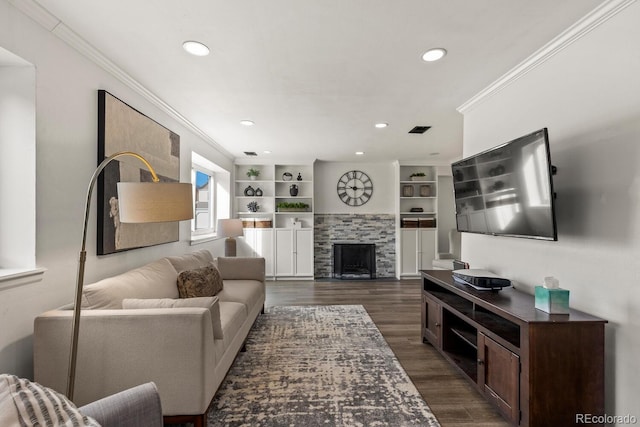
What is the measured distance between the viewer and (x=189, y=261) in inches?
121

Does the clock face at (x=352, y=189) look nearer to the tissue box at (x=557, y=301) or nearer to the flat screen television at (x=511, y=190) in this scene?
the flat screen television at (x=511, y=190)

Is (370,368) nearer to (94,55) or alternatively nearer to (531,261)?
(531,261)

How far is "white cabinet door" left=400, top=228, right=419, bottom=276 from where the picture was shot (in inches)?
239

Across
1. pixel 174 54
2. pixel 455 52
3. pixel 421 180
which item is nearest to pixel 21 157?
pixel 174 54

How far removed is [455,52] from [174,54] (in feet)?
6.18

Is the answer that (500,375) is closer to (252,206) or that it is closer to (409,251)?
(409,251)

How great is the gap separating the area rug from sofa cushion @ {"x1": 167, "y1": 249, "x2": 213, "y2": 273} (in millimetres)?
937

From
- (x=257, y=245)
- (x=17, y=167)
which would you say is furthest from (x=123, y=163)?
(x=257, y=245)

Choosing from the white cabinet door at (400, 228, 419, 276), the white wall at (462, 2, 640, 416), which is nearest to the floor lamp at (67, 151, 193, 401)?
the white wall at (462, 2, 640, 416)

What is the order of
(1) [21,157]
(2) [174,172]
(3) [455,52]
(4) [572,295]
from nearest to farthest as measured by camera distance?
(1) [21,157], (4) [572,295], (3) [455,52], (2) [174,172]

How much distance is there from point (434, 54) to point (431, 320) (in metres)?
2.22

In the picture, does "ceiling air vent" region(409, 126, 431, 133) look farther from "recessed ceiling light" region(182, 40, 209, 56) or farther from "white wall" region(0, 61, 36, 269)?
"white wall" region(0, 61, 36, 269)

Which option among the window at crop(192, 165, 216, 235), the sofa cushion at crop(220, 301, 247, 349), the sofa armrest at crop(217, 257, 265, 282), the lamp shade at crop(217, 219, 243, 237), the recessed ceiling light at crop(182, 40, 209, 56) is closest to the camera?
the recessed ceiling light at crop(182, 40, 209, 56)

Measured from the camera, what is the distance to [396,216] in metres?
6.21
